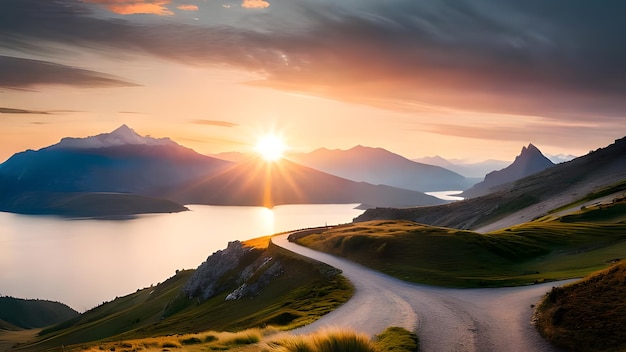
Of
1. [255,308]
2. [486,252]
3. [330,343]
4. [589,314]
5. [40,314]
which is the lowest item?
[40,314]

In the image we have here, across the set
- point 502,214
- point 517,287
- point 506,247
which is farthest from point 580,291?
point 502,214

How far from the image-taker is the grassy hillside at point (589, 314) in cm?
2150

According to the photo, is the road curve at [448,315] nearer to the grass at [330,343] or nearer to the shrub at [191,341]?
the grass at [330,343]

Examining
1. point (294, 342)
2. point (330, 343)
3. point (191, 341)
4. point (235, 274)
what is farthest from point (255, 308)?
point (330, 343)

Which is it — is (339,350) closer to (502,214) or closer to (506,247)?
(506,247)

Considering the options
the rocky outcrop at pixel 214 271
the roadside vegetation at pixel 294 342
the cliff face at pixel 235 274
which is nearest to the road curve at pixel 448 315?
the roadside vegetation at pixel 294 342

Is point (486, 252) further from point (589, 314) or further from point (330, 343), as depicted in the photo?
point (330, 343)

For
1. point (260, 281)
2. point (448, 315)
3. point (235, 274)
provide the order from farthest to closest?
point (235, 274) → point (260, 281) → point (448, 315)

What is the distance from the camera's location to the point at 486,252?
66.7 metres

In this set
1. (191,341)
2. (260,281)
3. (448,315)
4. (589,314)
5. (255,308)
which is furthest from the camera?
(260,281)

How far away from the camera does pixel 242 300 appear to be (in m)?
72.2

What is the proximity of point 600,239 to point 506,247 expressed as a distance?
51.1 feet

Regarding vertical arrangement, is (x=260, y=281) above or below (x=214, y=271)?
below

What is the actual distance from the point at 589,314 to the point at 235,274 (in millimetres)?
79413
